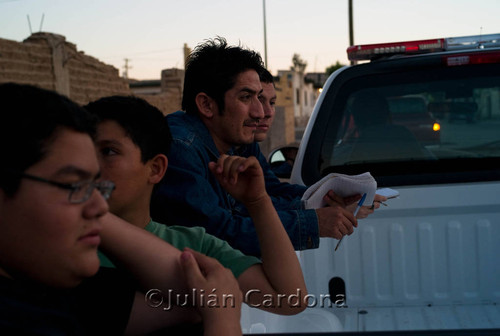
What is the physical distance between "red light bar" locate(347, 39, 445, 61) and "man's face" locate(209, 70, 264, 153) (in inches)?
29.1

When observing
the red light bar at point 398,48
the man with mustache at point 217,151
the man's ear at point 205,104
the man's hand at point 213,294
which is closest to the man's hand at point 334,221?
the man with mustache at point 217,151

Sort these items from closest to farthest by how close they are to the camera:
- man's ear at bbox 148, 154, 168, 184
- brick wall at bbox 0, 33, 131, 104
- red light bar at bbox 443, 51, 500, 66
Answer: man's ear at bbox 148, 154, 168, 184, red light bar at bbox 443, 51, 500, 66, brick wall at bbox 0, 33, 131, 104

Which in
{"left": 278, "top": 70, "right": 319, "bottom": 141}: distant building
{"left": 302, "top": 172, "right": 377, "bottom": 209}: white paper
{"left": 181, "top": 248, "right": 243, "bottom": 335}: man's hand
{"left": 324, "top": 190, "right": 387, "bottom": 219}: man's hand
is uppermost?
{"left": 278, "top": 70, "right": 319, "bottom": 141}: distant building

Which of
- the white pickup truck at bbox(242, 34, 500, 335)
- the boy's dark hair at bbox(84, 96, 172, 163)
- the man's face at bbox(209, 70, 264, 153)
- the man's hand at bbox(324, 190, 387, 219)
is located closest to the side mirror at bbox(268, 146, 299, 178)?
the white pickup truck at bbox(242, 34, 500, 335)

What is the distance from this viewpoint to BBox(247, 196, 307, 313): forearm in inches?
67.3

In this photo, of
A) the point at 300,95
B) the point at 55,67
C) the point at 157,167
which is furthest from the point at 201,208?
the point at 300,95

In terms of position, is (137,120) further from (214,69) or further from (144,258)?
(214,69)

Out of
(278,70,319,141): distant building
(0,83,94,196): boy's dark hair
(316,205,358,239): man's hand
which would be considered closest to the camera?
(0,83,94,196): boy's dark hair

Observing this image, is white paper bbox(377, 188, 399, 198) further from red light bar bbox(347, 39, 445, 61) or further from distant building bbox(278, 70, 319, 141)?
distant building bbox(278, 70, 319, 141)

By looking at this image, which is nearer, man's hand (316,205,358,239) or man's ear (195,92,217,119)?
man's hand (316,205,358,239)

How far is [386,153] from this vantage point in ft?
9.82

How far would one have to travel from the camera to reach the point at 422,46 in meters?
3.16

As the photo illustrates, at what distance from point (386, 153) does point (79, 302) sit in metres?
1.98

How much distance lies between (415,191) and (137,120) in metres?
1.47
